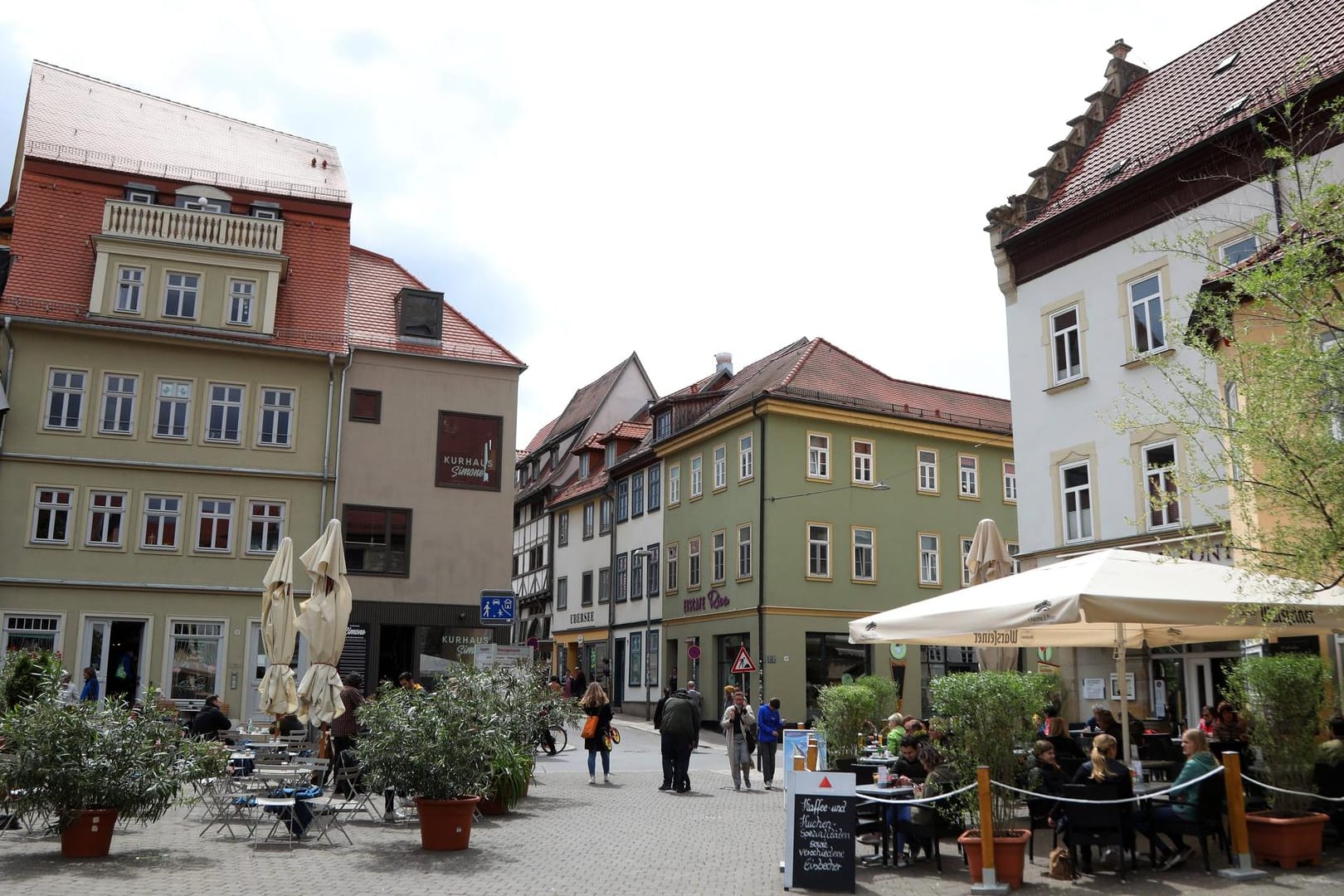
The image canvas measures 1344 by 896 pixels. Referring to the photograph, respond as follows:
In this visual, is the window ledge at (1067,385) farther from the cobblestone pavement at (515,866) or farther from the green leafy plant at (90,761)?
the green leafy plant at (90,761)

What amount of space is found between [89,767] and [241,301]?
2288 centimetres

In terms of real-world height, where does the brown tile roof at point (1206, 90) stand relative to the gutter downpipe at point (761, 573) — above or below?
above

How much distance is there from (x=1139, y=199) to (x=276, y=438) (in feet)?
72.3

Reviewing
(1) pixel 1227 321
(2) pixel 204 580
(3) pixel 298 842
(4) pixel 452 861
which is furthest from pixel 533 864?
(2) pixel 204 580

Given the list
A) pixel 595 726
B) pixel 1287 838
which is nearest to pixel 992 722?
pixel 1287 838

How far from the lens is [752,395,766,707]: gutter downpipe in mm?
35938

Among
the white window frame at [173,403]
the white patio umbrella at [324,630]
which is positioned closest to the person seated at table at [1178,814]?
the white patio umbrella at [324,630]

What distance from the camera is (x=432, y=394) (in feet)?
108

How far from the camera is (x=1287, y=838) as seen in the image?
1030cm

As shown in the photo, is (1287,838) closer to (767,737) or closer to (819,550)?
(767,737)

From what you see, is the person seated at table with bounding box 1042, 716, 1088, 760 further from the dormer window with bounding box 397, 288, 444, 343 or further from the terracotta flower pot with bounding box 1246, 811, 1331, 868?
the dormer window with bounding box 397, 288, 444, 343

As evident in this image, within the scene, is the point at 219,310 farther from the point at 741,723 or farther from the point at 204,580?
the point at 741,723

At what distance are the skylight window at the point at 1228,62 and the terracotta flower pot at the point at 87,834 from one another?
2342 cm

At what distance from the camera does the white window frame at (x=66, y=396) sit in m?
29.3
